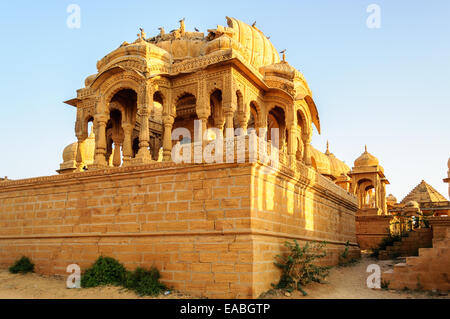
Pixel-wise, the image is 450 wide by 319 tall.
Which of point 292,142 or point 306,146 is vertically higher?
point 306,146

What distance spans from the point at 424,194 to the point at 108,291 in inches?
1033

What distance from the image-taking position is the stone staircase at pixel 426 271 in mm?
8930

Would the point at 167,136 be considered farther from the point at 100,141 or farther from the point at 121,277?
the point at 121,277

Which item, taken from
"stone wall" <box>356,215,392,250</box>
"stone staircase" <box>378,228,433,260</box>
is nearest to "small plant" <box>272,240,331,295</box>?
"stone staircase" <box>378,228,433,260</box>

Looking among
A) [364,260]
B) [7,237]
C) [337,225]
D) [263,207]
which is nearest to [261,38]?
[337,225]

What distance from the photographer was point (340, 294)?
8438 mm

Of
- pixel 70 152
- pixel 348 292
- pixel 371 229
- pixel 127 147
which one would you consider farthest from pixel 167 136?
pixel 70 152

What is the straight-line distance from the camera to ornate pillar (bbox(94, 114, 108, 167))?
12203mm

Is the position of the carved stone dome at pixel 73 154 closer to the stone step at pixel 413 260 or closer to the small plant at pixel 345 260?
the small plant at pixel 345 260

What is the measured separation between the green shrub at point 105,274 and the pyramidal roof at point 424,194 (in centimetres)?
2503

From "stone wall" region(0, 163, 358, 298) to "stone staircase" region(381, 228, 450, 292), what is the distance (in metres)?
2.23

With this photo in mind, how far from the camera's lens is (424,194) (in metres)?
29.0
